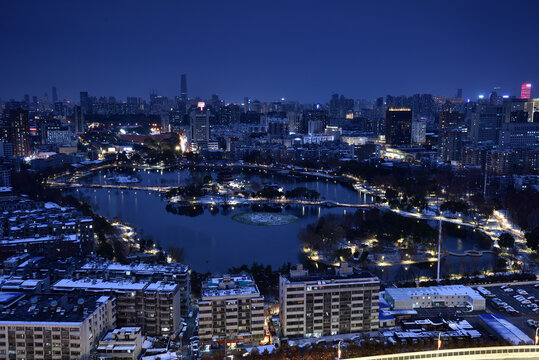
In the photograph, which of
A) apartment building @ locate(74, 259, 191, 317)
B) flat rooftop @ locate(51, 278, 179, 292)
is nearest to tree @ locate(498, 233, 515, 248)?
apartment building @ locate(74, 259, 191, 317)

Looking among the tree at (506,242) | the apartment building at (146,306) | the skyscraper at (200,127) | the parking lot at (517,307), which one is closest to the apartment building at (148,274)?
the apartment building at (146,306)

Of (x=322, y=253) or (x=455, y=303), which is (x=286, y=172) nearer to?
(x=322, y=253)

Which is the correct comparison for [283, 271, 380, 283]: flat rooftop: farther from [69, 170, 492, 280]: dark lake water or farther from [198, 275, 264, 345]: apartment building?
[69, 170, 492, 280]: dark lake water

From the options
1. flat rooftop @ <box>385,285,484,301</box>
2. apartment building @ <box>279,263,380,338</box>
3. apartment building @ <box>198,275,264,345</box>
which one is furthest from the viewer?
flat rooftop @ <box>385,285,484,301</box>

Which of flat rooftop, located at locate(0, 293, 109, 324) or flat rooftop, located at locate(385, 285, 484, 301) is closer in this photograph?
flat rooftop, located at locate(0, 293, 109, 324)

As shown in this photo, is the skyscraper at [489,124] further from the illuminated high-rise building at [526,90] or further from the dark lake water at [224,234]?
the dark lake water at [224,234]

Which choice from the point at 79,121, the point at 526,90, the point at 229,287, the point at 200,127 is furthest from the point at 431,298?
the point at 79,121
